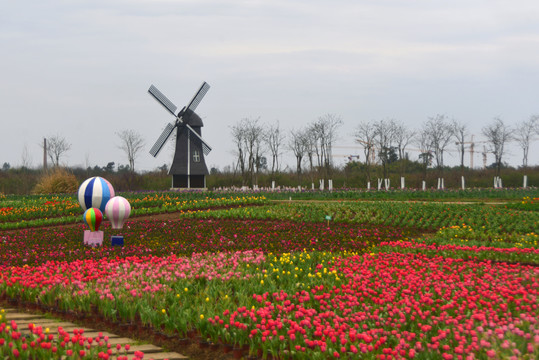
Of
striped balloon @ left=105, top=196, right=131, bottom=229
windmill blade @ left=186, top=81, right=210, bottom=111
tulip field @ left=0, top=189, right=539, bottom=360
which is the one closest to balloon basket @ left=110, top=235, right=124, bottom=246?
tulip field @ left=0, top=189, right=539, bottom=360

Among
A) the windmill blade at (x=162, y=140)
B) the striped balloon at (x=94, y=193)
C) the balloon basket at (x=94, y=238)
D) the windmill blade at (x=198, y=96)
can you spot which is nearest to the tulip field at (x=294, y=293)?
the balloon basket at (x=94, y=238)

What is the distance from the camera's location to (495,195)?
30281 millimetres

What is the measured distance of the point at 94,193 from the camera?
16.4 metres

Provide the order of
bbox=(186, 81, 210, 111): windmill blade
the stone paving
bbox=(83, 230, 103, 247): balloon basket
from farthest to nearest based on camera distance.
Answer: bbox=(186, 81, 210, 111): windmill blade
bbox=(83, 230, 103, 247): balloon basket
the stone paving

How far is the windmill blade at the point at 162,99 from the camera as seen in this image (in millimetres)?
38812

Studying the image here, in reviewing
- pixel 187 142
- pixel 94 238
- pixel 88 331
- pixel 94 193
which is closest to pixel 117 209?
pixel 94 193

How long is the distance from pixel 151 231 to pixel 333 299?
10789mm

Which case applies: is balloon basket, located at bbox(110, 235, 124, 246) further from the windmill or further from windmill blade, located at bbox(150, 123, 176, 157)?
windmill blade, located at bbox(150, 123, 176, 157)

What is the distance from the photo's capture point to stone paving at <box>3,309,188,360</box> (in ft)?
20.1

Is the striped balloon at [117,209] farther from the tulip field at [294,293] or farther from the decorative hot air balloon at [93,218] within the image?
the decorative hot air balloon at [93,218]

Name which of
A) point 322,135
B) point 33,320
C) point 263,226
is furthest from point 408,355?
point 322,135

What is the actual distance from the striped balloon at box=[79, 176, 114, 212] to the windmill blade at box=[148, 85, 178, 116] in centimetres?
2270

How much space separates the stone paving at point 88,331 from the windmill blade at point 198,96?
3145 centimetres

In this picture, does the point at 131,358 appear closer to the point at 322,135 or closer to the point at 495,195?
the point at 495,195
